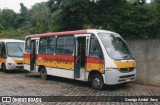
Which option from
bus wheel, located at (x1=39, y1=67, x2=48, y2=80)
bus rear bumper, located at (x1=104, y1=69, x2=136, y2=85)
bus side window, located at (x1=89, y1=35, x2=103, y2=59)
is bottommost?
bus wheel, located at (x1=39, y1=67, x2=48, y2=80)

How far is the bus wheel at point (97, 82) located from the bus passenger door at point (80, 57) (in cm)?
77

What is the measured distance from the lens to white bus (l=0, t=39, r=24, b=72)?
20344 millimetres

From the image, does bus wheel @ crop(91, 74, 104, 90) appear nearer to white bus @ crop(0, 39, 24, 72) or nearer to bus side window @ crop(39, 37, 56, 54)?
bus side window @ crop(39, 37, 56, 54)

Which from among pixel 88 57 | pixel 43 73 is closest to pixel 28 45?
pixel 43 73

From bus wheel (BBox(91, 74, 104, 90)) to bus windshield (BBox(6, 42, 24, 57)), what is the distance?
29.2ft

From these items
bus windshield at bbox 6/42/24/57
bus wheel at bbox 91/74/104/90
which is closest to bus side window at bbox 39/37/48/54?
bus windshield at bbox 6/42/24/57

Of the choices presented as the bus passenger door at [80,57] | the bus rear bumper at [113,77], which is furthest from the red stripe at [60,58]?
the bus rear bumper at [113,77]

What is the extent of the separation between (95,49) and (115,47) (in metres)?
0.93

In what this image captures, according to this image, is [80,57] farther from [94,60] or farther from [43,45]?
[43,45]

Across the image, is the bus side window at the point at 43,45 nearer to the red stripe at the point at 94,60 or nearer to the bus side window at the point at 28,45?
the bus side window at the point at 28,45

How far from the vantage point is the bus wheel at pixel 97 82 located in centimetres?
1300

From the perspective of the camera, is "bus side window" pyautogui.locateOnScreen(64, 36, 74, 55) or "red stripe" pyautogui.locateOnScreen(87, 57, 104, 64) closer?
"red stripe" pyautogui.locateOnScreen(87, 57, 104, 64)

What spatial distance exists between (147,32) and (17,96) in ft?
27.6

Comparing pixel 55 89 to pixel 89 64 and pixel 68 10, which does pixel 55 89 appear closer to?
pixel 89 64
